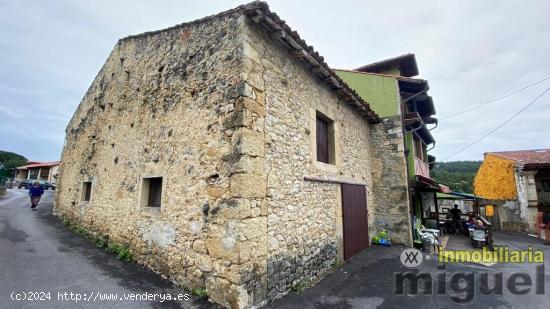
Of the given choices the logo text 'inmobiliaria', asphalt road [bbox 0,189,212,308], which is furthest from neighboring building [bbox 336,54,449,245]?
asphalt road [bbox 0,189,212,308]

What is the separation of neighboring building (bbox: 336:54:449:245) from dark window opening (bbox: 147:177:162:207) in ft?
23.3

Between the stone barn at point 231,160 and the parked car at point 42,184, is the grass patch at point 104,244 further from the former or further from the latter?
the parked car at point 42,184

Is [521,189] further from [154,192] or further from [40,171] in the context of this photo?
[40,171]

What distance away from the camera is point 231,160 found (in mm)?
3746

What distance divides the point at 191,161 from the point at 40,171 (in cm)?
4532

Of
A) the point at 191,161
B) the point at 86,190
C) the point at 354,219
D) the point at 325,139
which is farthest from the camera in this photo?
the point at 86,190

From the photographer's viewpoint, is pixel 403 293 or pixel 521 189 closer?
pixel 403 293

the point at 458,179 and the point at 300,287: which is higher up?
the point at 458,179

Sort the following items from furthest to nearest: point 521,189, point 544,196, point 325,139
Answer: point 521,189 → point 544,196 → point 325,139

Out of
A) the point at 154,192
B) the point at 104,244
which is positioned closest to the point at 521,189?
the point at 154,192

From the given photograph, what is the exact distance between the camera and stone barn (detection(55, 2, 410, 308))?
372 centimetres

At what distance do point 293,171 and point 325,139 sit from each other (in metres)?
2.06

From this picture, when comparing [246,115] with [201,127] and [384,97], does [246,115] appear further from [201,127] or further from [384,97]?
[384,97]

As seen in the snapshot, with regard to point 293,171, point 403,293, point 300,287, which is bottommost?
point 403,293
